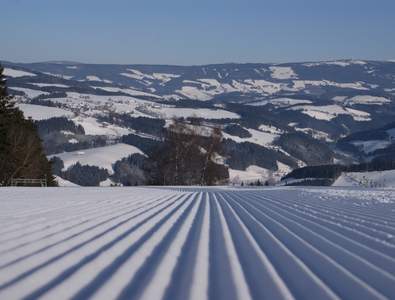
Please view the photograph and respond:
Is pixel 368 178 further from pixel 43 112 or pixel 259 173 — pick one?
pixel 43 112

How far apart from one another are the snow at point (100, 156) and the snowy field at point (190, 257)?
96832mm

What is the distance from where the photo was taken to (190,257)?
7.50m

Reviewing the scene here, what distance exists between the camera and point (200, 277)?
6301mm

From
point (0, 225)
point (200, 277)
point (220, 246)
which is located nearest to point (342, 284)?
point (200, 277)

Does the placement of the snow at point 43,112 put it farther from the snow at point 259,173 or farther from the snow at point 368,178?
the snow at point 368,178

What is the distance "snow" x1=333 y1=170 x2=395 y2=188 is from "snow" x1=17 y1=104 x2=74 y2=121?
230 ft

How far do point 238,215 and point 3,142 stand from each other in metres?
27.3

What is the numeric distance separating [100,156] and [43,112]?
47.1m

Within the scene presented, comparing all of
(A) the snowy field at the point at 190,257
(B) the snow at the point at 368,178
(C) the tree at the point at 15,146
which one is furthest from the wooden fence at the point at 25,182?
(B) the snow at the point at 368,178

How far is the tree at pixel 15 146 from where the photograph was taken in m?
38.8

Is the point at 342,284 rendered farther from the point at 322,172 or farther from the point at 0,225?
the point at 322,172

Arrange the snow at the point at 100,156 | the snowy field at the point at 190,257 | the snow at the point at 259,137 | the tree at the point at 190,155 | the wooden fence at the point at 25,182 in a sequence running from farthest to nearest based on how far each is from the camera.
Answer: the snow at the point at 259,137 < the snow at the point at 100,156 < the tree at the point at 190,155 < the wooden fence at the point at 25,182 < the snowy field at the point at 190,257

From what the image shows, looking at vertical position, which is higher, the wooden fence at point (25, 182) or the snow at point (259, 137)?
the snow at point (259, 137)

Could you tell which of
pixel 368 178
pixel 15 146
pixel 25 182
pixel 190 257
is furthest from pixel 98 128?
pixel 190 257
